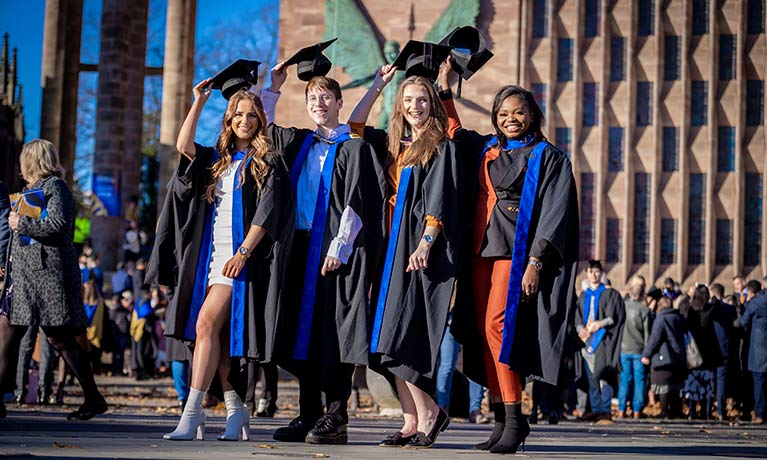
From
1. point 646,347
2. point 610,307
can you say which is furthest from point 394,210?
point 646,347

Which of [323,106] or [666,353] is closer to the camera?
[323,106]

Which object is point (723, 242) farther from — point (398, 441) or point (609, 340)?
point (398, 441)

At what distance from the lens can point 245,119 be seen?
27.3 feet

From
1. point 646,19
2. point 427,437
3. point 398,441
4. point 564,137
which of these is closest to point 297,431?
point 398,441

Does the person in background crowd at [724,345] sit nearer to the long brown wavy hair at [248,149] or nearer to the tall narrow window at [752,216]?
the long brown wavy hair at [248,149]

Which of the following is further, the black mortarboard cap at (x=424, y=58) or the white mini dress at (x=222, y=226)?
the black mortarboard cap at (x=424, y=58)

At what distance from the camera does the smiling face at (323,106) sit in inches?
334

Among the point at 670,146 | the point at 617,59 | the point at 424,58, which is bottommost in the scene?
the point at 424,58

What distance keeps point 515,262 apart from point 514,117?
90cm

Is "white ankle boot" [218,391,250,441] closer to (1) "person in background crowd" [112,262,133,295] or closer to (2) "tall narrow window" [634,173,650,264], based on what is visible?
(1) "person in background crowd" [112,262,133,295]

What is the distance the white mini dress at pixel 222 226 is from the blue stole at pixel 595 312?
9.89 metres

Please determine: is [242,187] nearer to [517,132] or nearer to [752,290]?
[517,132]

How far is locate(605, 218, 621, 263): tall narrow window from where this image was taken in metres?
51.1

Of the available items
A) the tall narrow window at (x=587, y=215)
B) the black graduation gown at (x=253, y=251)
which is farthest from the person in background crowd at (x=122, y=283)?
the tall narrow window at (x=587, y=215)
